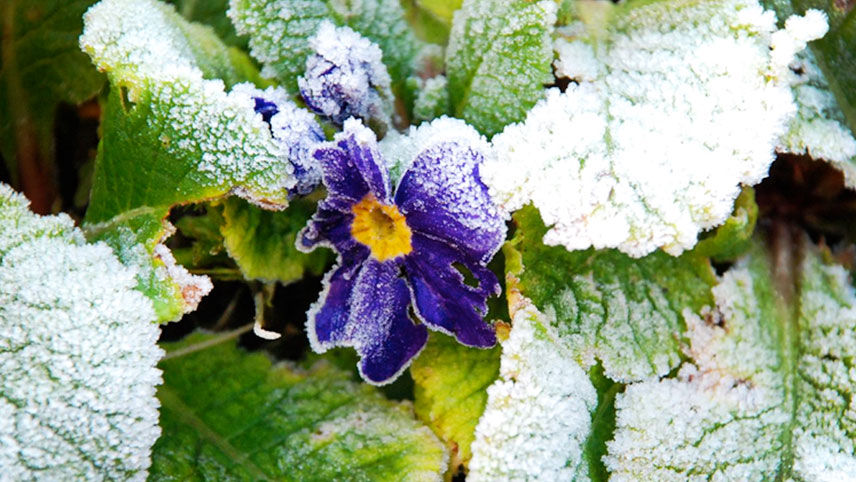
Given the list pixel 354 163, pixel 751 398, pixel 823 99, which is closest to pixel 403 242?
pixel 354 163

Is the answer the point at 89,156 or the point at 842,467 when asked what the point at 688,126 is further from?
the point at 89,156

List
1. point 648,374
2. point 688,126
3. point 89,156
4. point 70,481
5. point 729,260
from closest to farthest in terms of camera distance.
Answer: point 70,481
point 688,126
point 648,374
point 729,260
point 89,156

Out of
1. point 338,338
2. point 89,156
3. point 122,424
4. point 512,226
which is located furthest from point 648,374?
point 89,156

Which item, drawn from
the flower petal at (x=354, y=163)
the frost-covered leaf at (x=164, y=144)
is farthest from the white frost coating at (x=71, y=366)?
the flower petal at (x=354, y=163)

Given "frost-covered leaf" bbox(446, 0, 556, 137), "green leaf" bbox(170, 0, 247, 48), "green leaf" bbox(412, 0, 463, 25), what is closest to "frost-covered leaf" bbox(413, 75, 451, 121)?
"frost-covered leaf" bbox(446, 0, 556, 137)

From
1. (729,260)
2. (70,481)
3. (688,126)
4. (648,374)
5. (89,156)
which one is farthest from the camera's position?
(89,156)

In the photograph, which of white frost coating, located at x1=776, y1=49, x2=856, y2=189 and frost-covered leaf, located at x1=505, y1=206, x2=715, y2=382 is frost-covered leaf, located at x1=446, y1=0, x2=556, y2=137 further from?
white frost coating, located at x1=776, y1=49, x2=856, y2=189
